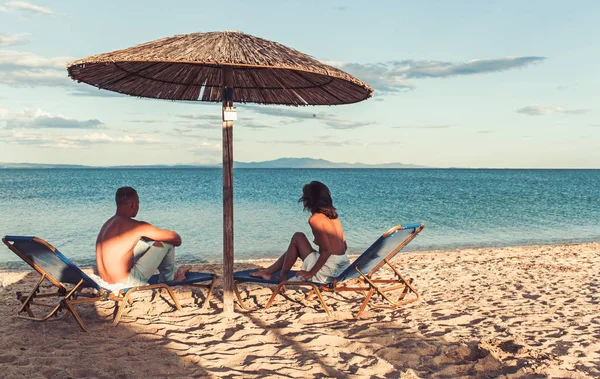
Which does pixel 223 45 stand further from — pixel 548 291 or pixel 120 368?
pixel 548 291

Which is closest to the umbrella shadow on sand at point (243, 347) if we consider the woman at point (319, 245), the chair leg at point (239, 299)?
the chair leg at point (239, 299)

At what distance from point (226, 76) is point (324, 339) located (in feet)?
7.47

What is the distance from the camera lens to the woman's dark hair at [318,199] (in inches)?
185

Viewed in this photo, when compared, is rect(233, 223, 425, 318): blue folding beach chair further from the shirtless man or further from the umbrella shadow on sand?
the shirtless man

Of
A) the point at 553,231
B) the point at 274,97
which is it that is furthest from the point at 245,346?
the point at 553,231

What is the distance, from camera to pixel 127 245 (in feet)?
14.5

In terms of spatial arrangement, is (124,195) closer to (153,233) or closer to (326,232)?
(153,233)

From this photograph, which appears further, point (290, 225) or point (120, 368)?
point (290, 225)

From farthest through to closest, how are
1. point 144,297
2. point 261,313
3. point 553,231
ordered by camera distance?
point 553,231 < point 144,297 < point 261,313

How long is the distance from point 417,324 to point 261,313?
1.37 m

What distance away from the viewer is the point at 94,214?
20891 millimetres

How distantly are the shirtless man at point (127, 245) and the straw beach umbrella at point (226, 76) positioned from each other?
0.58 meters

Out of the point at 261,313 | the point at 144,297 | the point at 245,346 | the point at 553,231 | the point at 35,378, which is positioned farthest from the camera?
the point at 553,231

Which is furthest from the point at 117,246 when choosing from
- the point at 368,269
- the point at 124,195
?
the point at 368,269
